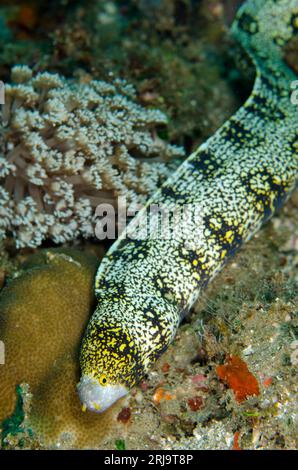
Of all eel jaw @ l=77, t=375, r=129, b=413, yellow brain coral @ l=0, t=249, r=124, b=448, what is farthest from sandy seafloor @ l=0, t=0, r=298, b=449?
eel jaw @ l=77, t=375, r=129, b=413

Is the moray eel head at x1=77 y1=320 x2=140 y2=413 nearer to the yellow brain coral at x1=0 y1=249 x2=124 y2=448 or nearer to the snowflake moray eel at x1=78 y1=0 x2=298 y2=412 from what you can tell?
the snowflake moray eel at x1=78 y1=0 x2=298 y2=412

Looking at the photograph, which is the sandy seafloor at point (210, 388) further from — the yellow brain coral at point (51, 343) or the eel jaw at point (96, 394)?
the eel jaw at point (96, 394)

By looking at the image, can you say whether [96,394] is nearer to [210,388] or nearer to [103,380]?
[103,380]

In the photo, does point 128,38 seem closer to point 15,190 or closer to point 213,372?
point 15,190

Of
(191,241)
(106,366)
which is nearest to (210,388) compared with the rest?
(106,366)

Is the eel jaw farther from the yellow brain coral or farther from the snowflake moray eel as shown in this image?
the yellow brain coral

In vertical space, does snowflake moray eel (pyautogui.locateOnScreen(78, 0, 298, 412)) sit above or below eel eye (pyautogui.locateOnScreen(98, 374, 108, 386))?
above

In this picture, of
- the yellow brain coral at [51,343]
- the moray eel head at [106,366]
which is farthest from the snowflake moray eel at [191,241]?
the yellow brain coral at [51,343]

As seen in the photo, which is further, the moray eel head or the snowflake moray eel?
the snowflake moray eel

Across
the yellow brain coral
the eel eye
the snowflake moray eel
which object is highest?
the snowflake moray eel
